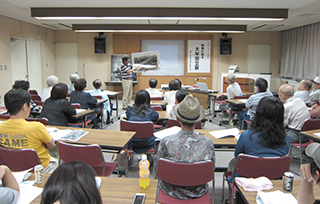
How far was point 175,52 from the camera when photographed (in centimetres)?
981

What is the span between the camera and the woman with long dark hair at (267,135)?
6.52 ft

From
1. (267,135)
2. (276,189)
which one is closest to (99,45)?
(267,135)

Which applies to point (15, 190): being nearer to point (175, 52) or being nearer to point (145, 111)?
point (145, 111)

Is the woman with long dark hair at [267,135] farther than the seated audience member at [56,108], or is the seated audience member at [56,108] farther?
the seated audience member at [56,108]

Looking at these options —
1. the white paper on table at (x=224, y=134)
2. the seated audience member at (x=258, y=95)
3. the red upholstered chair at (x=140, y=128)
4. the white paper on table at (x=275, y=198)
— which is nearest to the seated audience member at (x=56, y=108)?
the red upholstered chair at (x=140, y=128)

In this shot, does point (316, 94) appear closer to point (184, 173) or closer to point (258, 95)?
point (258, 95)

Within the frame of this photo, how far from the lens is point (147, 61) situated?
8.23 m

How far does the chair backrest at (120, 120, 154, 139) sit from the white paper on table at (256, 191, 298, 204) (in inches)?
67.2

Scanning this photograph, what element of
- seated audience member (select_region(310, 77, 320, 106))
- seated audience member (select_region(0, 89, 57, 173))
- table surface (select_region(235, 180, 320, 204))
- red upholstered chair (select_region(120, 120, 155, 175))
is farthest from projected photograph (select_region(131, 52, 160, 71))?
table surface (select_region(235, 180, 320, 204))

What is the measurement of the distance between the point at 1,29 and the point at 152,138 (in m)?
6.36

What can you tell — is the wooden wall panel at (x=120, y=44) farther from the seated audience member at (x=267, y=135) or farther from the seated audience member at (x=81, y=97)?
the seated audience member at (x=267, y=135)

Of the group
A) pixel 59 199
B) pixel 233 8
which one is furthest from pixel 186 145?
pixel 233 8

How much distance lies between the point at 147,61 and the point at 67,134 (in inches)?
232

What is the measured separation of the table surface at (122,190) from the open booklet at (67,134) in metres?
0.85
